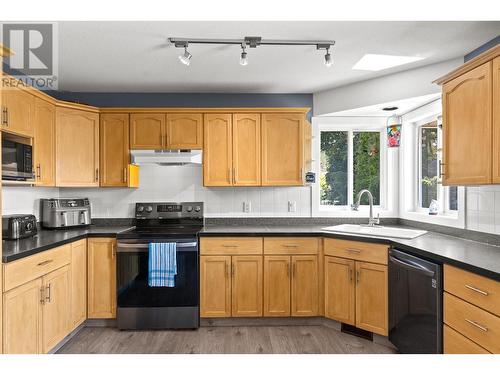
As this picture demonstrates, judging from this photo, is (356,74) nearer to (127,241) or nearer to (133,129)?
(133,129)

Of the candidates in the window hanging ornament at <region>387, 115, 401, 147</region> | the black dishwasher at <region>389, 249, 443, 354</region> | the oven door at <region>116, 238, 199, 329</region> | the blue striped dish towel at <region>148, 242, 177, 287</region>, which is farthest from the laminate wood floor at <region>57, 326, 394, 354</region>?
the window hanging ornament at <region>387, 115, 401, 147</region>

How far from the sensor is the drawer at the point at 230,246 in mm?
2809

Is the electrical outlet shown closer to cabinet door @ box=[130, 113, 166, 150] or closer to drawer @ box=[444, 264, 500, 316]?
cabinet door @ box=[130, 113, 166, 150]

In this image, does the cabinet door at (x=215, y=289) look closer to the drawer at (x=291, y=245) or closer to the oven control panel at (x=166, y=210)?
the drawer at (x=291, y=245)

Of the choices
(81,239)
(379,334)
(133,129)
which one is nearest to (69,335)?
(81,239)

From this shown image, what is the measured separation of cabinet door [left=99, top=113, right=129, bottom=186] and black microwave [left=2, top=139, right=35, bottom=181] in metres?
0.70

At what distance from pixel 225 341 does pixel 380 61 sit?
2716 millimetres

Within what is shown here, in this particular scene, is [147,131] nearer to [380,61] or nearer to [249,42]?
[249,42]

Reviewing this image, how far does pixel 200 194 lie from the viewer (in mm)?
3387

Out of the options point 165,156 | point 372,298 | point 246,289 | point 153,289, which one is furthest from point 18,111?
point 372,298

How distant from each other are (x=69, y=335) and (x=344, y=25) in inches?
127

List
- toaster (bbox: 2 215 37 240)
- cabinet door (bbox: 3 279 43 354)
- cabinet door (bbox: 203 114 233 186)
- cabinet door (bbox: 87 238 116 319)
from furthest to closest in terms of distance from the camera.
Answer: cabinet door (bbox: 203 114 233 186) → cabinet door (bbox: 87 238 116 319) → toaster (bbox: 2 215 37 240) → cabinet door (bbox: 3 279 43 354)

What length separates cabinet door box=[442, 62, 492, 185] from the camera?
69.8 inches

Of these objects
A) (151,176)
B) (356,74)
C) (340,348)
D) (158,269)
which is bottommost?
(340,348)
